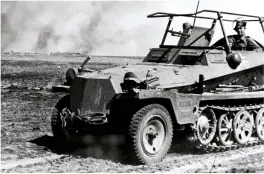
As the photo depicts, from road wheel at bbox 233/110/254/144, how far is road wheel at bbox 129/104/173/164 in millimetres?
1887

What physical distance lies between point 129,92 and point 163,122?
2.90ft

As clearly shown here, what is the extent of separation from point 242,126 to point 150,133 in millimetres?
2579

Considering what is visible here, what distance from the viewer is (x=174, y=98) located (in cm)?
795

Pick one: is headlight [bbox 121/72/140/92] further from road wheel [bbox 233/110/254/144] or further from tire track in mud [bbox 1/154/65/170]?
road wheel [bbox 233/110/254/144]

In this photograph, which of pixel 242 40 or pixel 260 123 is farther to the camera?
pixel 242 40

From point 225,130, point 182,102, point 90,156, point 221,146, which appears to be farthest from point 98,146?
point 225,130

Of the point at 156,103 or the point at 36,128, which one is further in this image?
the point at 36,128

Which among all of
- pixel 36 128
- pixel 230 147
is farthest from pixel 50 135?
pixel 230 147

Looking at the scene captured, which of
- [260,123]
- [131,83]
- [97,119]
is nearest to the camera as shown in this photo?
[131,83]

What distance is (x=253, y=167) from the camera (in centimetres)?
771

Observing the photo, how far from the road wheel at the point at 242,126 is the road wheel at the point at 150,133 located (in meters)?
1.89

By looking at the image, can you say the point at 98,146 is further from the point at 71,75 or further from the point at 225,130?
the point at 225,130

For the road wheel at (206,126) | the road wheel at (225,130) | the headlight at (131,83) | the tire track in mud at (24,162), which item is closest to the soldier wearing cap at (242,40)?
the road wheel at (225,130)

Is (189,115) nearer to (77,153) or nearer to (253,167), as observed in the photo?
(253,167)
